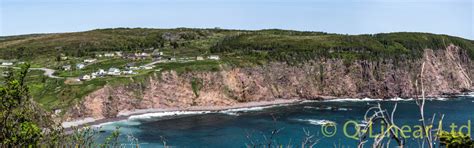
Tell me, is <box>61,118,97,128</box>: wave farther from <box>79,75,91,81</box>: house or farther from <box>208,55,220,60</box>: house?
<box>208,55,220,60</box>: house

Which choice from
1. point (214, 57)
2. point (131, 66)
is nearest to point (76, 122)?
point (131, 66)

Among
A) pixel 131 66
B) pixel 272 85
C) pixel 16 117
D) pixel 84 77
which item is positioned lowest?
pixel 272 85

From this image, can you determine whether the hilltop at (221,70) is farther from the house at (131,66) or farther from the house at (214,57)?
the house at (131,66)

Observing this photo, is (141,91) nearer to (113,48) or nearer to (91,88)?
(91,88)

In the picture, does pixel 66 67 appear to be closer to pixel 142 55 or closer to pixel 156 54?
pixel 142 55

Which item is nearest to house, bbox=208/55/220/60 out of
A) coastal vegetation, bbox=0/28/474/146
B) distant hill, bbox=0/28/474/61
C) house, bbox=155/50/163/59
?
coastal vegetation, bbox=0/28/474/146

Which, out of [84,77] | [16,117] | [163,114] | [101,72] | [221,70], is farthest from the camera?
[221,70]
